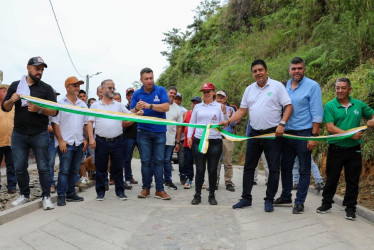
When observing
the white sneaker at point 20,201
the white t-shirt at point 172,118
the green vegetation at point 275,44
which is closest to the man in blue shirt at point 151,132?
the white t-shirt at point 172,118

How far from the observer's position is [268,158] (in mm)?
5715

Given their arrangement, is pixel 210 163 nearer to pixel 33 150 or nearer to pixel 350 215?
pixel 350 215

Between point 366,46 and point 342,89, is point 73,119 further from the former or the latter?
point 366,46

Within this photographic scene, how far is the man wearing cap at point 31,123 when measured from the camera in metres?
5.49

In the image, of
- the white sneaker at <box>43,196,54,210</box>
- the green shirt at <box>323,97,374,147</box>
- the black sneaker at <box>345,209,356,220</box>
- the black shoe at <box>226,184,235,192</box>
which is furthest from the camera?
the black shoe at <box>226,184,235,192</box>

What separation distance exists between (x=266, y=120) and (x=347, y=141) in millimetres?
1184

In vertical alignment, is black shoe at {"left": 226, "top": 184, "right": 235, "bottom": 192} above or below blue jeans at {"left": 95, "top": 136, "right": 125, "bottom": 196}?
below

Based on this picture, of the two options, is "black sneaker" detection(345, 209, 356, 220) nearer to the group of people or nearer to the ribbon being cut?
the group of people

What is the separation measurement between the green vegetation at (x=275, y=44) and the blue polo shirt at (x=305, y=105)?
8.40 ft

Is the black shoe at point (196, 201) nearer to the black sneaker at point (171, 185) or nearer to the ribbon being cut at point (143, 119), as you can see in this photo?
the ribbon being cut at point (143, 119)

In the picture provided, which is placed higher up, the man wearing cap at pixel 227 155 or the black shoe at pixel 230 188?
the man wearing cap at pixel 227 155

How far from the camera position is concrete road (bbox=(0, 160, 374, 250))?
4.04 m

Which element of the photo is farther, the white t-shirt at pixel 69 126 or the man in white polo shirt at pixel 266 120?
the white t-shirt at pixel 69 126

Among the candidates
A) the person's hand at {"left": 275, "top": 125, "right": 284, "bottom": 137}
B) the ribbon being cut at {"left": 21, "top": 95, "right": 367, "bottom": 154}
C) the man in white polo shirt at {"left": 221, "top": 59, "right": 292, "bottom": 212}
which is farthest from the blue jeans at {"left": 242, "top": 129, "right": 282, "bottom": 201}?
the person's hand at {"left": 275, "top": 125, "right": 284, "bottom": 137}
